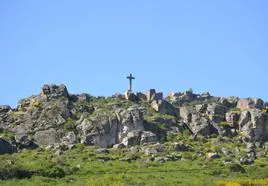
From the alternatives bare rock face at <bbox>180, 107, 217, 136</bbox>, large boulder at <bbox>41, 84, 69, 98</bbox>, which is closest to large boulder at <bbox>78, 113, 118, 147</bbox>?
large boulder at <bbox>41, 84, 69, 98</bbox>

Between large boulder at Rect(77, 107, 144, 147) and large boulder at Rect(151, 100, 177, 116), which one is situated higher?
large boulder at Rect(151, 100, 177, 116)

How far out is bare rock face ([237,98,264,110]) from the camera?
108 m

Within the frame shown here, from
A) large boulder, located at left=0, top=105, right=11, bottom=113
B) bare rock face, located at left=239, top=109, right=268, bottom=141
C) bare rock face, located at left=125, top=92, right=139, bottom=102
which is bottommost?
bare rock face, located at left=239, top=109, right=268, bottom=141

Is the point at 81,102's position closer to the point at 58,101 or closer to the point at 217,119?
the point at 58,101

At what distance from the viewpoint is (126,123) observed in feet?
295

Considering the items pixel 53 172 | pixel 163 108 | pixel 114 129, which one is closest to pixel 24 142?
pixel 114 129

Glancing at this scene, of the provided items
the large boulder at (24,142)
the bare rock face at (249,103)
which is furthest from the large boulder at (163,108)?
the large boulder at (24,142)

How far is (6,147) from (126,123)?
17.2 meters

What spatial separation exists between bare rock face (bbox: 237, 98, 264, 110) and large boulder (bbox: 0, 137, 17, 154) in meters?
41.0

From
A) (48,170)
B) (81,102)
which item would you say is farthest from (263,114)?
(48,170)

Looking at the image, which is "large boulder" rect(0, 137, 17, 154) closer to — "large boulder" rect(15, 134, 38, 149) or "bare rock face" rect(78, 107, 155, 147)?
"large boulder" rect(15, 134, 38, 149)

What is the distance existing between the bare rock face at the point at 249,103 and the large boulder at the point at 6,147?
40997 mm

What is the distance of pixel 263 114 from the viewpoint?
318 feet

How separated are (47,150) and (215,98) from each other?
4540 centimetres
